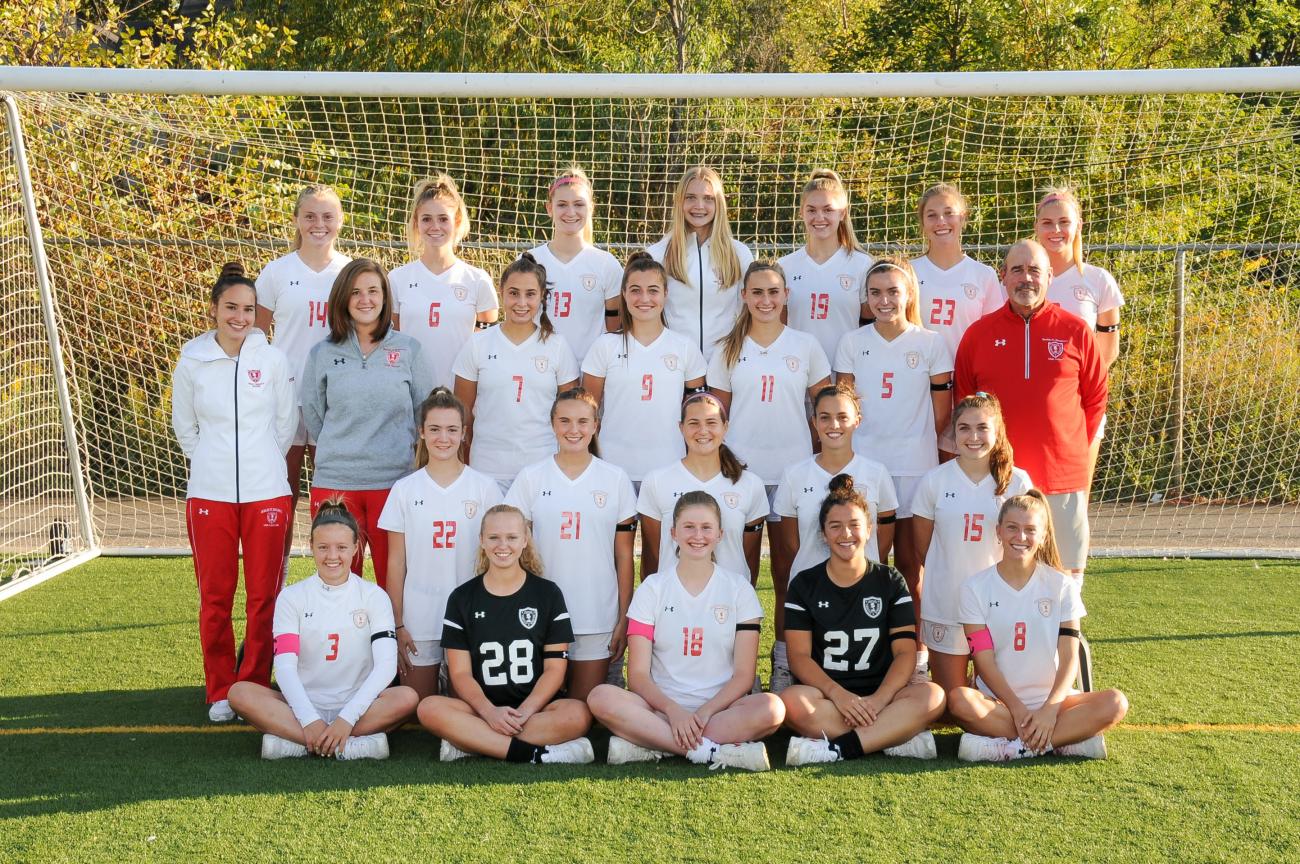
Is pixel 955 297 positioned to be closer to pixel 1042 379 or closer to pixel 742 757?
pixel 1042 379

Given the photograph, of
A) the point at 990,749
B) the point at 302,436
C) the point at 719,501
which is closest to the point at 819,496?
the point at 719,501

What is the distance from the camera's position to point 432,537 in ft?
13.6

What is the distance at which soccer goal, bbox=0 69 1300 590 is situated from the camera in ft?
21.4

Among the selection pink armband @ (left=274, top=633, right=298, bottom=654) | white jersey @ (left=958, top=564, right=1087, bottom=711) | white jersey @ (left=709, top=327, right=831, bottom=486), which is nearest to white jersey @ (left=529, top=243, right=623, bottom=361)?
white jersey @ (left=709, top=327, right=831, bottom=486)

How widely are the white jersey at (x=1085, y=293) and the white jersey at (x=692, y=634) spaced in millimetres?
1715

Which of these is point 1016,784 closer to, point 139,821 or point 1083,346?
point 1083,346

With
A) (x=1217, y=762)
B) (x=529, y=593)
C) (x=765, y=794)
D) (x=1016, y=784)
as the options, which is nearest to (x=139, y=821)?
(x=529, y=593)

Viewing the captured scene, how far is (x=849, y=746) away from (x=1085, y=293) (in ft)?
6.58

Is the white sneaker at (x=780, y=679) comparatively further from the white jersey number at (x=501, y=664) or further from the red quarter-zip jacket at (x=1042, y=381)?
the red quarter-zip jacket at (x=1042, y=381)

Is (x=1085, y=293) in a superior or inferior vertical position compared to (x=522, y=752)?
superior

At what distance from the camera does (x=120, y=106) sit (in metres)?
6.36

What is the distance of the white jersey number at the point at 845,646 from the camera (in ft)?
12.9

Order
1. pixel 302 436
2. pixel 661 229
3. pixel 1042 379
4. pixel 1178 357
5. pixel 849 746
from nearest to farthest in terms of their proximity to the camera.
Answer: pixel 849 746 < pixel 1042 379 < pixel 302 436 < pixel 661 229 < pixel 1178 357

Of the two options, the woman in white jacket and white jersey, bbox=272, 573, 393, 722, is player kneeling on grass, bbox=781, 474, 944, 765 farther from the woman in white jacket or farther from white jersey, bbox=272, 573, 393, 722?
the woman in white jacket
